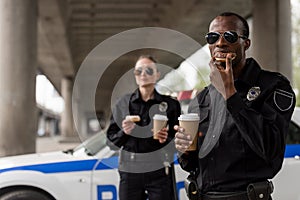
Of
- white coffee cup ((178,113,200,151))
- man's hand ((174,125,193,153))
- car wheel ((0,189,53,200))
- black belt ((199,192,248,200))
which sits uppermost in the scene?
white coffee cup ((178,113,200,151))

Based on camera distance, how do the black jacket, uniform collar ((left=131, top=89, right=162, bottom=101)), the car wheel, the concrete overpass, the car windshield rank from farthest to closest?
the concrete overpass < the car windshield < the car wheel < uniform collar ((left=131, top=89, right=162, bottom=101)) < the black jacket

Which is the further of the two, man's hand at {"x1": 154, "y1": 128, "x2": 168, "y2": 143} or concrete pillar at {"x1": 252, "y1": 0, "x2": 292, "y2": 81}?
concrete pillar at {"x1": 252, "y1": 0, "x2": 292, "y2": 81}

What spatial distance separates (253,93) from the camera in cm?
212

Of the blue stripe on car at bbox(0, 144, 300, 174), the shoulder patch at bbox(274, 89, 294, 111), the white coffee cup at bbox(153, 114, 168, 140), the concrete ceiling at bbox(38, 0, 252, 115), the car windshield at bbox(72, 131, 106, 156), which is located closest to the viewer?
the shoulder patch at bbox(274, 89, 294, 111)

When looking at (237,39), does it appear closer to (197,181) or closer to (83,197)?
(197,181)

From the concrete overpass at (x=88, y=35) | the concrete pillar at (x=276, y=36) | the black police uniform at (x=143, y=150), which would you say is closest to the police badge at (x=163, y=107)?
the black police uniform at (x=143, y=150)

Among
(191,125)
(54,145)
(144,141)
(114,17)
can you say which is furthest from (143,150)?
(54,145)

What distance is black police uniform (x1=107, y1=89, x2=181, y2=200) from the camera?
345 centimetres

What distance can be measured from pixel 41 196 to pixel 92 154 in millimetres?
668

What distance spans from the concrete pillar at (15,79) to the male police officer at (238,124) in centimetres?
699

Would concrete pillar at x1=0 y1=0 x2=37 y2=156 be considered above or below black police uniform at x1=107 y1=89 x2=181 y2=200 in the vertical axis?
above

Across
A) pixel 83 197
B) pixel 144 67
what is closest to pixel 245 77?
pixel 144 67

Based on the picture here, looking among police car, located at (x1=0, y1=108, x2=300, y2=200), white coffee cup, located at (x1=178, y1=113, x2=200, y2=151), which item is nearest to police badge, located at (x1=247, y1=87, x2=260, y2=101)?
white coffee cup, located at (x1=178, y1=113, x2=200, y2=151)

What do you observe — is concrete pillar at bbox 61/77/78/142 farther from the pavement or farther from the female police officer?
the female police officer
